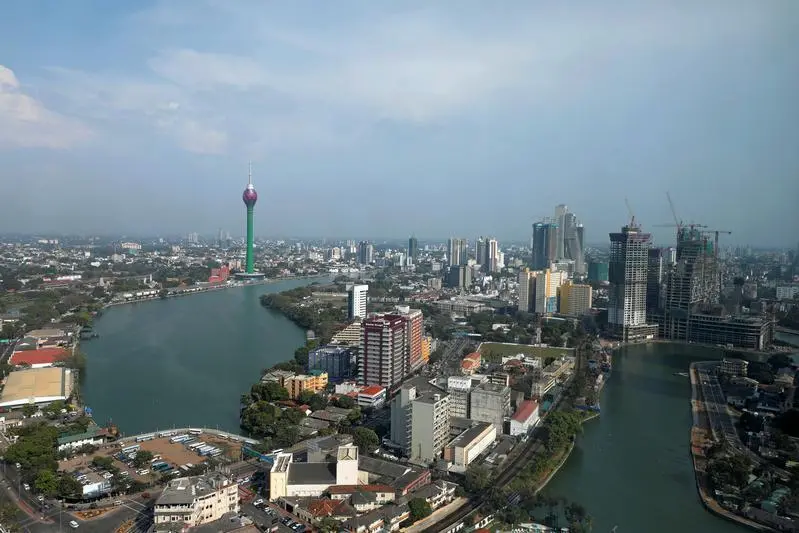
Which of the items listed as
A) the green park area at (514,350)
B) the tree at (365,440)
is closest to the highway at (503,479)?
the tree at (365,440)

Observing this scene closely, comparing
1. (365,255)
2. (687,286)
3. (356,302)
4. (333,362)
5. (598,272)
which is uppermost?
(365,255)

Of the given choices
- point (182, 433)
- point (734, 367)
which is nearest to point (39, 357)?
point (182, 433)

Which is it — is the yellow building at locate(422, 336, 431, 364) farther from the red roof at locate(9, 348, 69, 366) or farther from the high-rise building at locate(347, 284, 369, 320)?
the red roof at locate(9, 348, 69, 366)

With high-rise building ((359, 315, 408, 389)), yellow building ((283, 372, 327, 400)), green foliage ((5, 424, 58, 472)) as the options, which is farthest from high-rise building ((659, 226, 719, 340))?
green foliage ((5, 424, 58, 472))

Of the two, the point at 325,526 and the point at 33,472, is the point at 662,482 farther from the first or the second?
the point at 33,472

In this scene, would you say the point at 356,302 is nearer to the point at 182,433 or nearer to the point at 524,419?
the point at 182,433

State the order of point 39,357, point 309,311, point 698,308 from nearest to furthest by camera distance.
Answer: point 39,357
point 698,308
point 309,311
